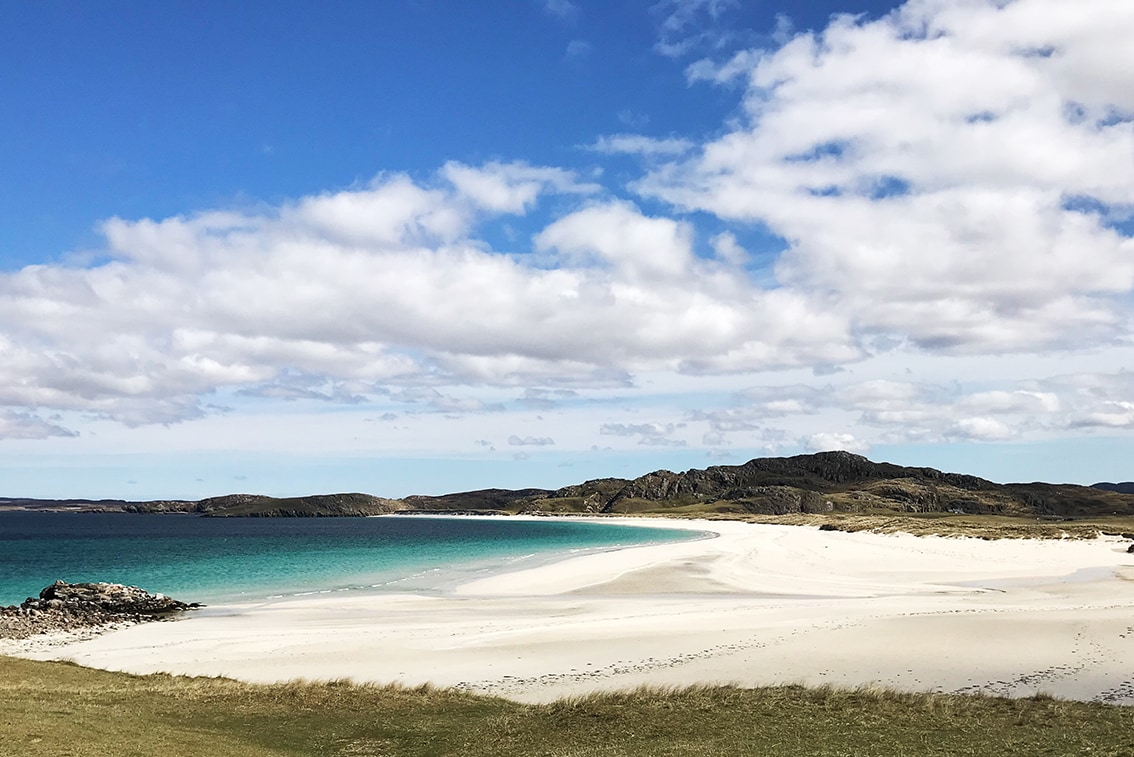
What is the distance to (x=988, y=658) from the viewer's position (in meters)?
32.0

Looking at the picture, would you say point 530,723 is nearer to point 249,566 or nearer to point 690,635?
point 690,635

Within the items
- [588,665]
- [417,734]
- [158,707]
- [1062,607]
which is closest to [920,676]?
[588,665]

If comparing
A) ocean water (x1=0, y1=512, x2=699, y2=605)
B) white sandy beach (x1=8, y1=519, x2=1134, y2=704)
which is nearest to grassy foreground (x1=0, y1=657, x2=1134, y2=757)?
white sandy beach (x1=8, y1=519, x2=1134, y2=704)

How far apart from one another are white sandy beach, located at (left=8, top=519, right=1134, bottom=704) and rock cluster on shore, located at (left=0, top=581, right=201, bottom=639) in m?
2.93

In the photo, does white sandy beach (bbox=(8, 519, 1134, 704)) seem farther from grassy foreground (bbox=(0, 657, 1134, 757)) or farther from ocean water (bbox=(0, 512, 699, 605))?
ocean water (bbox=(0, 512, 699, 605))

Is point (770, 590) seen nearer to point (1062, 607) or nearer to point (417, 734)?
point (1062, 607)

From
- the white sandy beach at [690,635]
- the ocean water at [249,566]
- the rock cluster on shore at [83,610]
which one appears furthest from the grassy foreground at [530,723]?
the ocean water at [249,566]

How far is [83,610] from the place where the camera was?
51.6m

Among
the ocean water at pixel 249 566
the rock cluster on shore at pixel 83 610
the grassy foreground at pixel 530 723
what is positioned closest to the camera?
the grassy foreground at pixel 530 723

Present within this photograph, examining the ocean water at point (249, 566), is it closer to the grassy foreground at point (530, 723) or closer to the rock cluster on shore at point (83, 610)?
the rock cluster on shore at point (83, 610)

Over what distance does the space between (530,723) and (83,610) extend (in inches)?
1672

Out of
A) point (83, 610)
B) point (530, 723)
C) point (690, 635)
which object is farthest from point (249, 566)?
point (530, 723)

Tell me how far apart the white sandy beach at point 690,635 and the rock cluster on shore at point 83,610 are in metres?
2.93

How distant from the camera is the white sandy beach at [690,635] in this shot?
30156 mm
